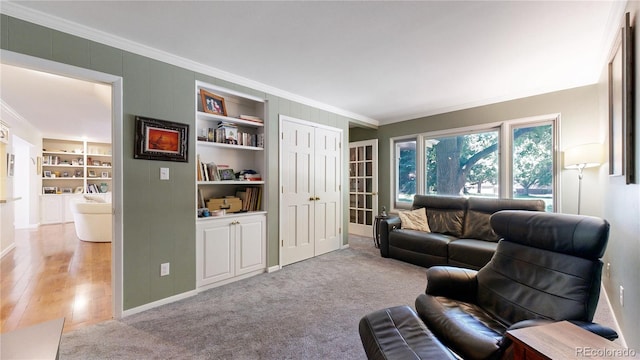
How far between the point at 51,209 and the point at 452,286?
960 centimetres

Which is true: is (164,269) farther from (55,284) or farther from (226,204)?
(55,284)

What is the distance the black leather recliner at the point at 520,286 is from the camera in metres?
1.39

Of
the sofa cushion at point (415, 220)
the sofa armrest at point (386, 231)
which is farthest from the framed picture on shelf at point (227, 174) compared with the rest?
the sofa cushion at point (415, 220)

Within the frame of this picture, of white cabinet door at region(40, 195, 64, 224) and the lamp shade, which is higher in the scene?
the lamp shade

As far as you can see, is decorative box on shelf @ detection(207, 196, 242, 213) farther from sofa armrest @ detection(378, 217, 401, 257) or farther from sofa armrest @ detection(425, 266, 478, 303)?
sofa armrest @ detection(425, 266, 478, 303)

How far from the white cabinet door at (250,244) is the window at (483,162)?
9.59 feet

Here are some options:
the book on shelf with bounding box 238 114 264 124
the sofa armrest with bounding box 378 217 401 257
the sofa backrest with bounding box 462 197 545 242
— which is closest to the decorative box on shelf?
the book on shelf with bounding box 238 114 264 124

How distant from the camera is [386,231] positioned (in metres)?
4.06

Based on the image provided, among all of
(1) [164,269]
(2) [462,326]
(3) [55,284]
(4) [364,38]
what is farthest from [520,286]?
(3) [55,284]

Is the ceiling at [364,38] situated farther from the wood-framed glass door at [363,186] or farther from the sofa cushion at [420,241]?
the wood-framed glass door at [363,186]

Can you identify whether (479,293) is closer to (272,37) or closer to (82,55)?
(272,37)

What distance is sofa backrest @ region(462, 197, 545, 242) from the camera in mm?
3303

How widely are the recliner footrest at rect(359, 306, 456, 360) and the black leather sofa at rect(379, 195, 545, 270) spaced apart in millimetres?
2047

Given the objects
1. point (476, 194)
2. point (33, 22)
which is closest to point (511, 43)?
point (476, 194)
